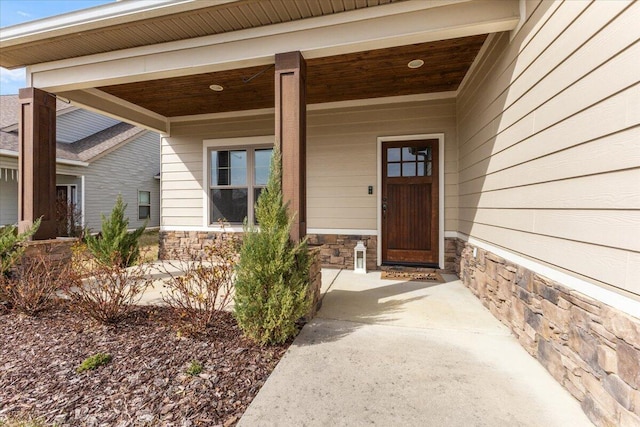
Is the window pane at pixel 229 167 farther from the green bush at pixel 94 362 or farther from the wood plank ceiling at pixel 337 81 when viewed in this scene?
the green bush at pixel 94 362

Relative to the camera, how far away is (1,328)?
8.87 ft

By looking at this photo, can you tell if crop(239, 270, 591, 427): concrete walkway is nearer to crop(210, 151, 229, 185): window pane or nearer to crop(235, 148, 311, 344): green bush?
crop(235, 148, 311, 344): green bush

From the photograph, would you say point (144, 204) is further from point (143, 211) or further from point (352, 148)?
point (352, 148)

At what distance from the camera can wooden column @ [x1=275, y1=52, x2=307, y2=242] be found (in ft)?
9.30

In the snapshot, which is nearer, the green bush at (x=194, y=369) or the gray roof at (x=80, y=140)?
the green bush at (x=194, y=369)

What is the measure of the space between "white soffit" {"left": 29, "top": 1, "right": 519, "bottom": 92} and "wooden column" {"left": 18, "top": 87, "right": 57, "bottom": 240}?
27.8 inches

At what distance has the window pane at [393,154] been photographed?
4.88 metres

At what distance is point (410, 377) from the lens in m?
1.93

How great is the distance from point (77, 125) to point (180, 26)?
33.6 feet

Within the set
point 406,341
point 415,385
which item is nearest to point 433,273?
point 406,341

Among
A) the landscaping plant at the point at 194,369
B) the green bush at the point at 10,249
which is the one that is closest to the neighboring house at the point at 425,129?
the landscaping plant at the point at 194,369

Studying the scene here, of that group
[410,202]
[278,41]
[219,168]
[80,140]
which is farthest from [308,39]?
[80,140]

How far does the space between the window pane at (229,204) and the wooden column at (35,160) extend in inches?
94.3

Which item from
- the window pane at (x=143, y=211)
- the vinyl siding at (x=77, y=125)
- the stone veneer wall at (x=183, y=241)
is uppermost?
the vinyl siding at (x=77, y=125)
